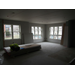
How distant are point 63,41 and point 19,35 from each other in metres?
4.67

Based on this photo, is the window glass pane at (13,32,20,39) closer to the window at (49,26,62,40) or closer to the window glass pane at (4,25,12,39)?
the window glass pane at (4,25,12,39)

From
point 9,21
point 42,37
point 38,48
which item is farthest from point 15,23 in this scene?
point 42,37

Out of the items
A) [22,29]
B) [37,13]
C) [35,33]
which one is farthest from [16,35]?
[37,13]

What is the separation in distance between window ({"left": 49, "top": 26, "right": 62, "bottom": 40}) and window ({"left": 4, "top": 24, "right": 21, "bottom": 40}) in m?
4.35

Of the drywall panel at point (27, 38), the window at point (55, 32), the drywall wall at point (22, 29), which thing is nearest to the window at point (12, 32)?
the drywall wall at point (22, 29)

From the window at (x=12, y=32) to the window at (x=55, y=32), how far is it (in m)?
4.35

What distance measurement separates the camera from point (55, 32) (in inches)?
346

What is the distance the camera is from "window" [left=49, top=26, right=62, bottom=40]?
8.38 meters

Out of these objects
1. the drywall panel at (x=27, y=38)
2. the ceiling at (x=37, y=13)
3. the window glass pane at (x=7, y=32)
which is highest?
the ceiling at (x=37, y=13)

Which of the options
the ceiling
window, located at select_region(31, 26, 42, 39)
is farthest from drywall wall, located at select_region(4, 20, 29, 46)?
the ceiling

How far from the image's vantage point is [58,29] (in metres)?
8.42

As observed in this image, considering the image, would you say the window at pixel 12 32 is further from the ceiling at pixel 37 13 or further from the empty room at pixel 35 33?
the ceiling at pixel 37 13

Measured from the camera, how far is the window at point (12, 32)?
6176mm

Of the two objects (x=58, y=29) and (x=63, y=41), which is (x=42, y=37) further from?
(x=63, y=41)
